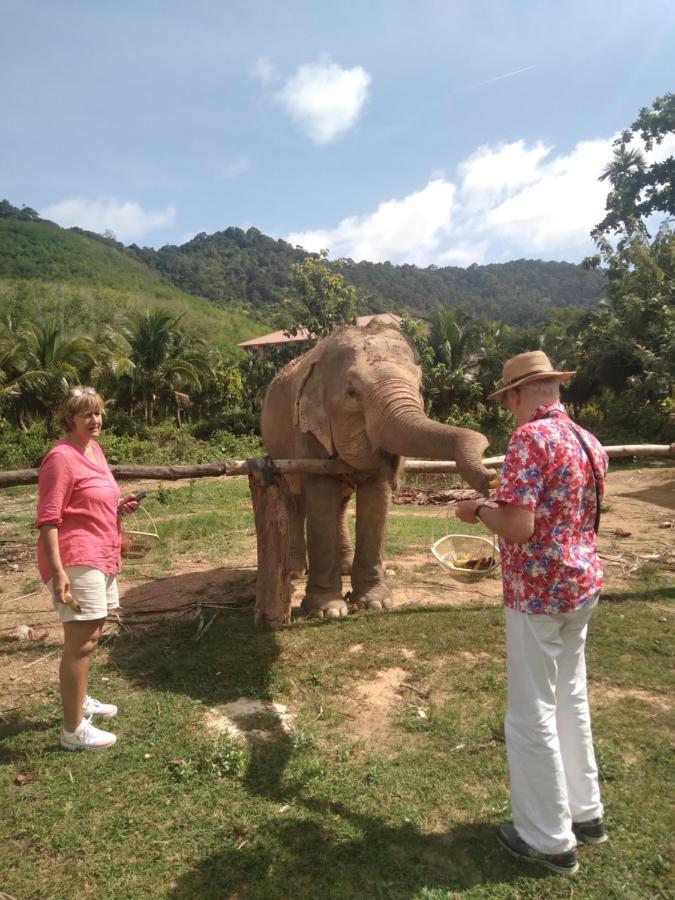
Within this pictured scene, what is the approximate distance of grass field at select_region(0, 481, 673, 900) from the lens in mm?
2652

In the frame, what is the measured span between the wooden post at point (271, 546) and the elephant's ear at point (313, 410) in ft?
2.28

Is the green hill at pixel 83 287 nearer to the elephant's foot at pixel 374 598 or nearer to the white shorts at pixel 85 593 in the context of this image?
the elephant's foot at pixel 374 598

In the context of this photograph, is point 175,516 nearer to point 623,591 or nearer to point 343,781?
point 623,591

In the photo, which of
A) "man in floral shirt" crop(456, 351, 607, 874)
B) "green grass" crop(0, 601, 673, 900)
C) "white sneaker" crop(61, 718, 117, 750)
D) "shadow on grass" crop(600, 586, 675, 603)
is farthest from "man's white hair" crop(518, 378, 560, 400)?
"shadow on grass" crop(600, 586, 675, 603)

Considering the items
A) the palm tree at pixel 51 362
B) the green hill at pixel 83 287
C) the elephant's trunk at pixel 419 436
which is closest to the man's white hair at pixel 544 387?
the elephant's trunk at pixel 419 436

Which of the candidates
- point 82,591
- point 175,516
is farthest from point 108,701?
point 175,516

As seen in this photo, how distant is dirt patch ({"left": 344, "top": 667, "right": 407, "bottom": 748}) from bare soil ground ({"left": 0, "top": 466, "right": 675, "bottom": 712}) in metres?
0.02

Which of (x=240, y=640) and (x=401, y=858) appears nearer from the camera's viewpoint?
(x=401, y=858)

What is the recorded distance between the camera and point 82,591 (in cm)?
338

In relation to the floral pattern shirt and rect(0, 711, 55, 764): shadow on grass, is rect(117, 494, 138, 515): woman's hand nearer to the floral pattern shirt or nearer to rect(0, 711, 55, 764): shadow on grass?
rect(0, 711, 55, 764): shadow on grass

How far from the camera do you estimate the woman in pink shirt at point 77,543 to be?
10.7 feet

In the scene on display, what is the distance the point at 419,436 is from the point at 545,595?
2.07 m

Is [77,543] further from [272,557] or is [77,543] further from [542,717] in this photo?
[542,717]

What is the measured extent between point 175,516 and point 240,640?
20.3ft
